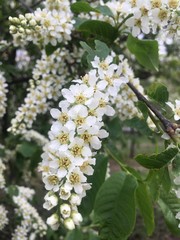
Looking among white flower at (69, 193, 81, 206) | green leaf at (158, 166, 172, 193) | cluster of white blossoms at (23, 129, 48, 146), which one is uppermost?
cluster of white blossoms at (23, 129, 48, 146)

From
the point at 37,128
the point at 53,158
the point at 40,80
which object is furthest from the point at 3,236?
the point at 53,158

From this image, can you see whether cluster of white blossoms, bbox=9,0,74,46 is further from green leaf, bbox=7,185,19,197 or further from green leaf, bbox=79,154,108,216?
green leaf, bbox=7,185,19,197

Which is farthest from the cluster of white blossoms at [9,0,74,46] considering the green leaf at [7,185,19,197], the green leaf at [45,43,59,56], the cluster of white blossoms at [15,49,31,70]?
the cluster of white blossoms at [15,49,31,70]

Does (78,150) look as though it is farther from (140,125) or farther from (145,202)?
(140,125)

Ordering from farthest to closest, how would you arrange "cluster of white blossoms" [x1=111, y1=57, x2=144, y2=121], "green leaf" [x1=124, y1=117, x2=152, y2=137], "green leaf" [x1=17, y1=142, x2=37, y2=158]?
1. "green leaf" [x1=17, y1=142, x2=37, y2=158]
2. "cluster of white blossoms" [x1=111, y1=57, x2=144, y2=121]
3. "green leaf" [x1=124, y1=117, x2=152, y2=137]

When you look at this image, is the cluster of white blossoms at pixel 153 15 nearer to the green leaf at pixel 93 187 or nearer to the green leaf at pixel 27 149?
the green leaf at pixel 93 187

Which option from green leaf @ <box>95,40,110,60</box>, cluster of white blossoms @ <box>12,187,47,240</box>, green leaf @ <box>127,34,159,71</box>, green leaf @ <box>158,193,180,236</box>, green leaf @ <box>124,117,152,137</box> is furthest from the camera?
cluster of white blossoms @ <box>12,187,47,240</box>

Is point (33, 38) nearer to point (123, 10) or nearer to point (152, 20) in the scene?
point (123, 10)
